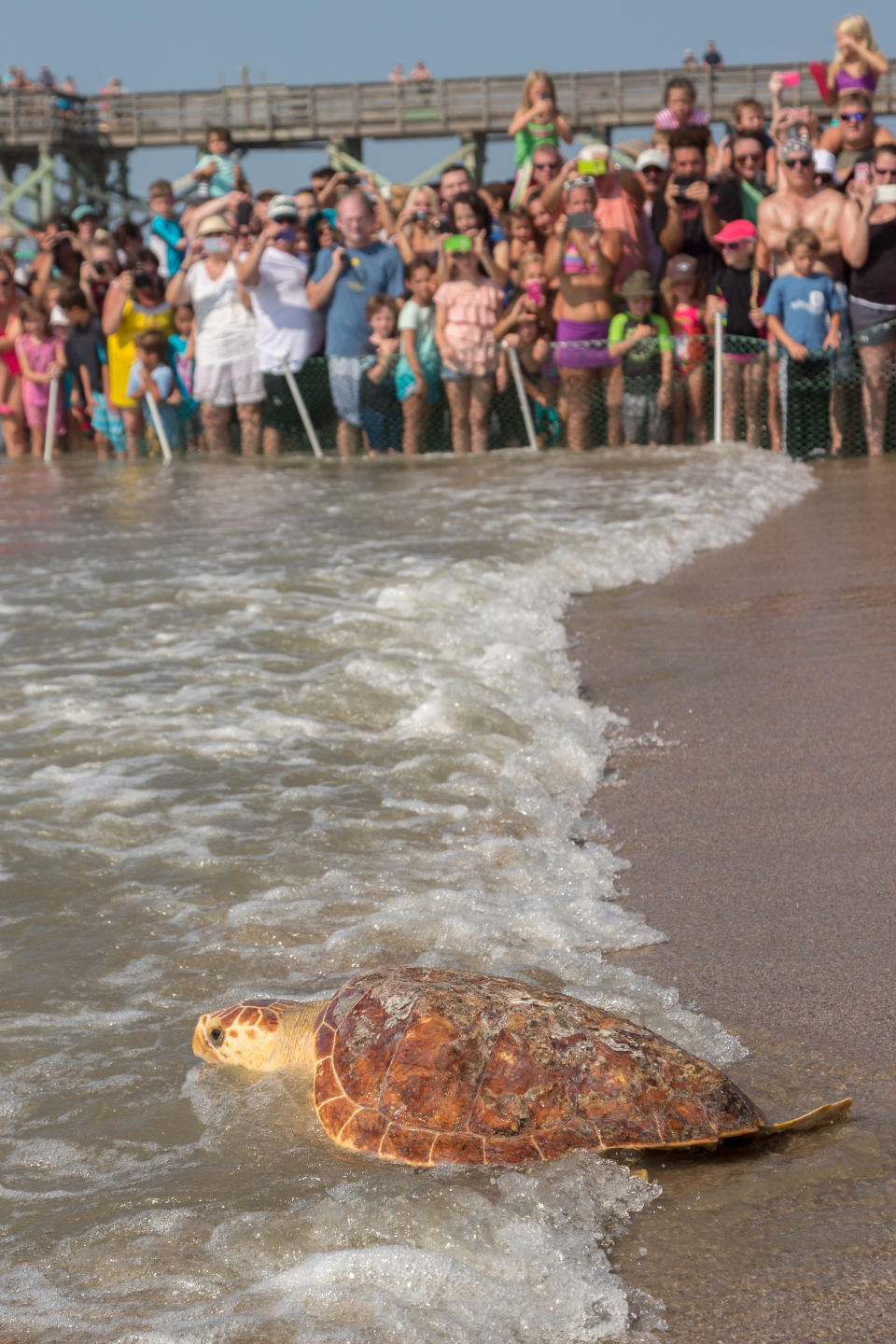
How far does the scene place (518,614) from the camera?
6.69 m

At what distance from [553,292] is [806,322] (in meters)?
2.21

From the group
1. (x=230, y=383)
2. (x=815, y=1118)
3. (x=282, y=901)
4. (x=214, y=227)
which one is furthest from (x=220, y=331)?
(x=815, y=1118)

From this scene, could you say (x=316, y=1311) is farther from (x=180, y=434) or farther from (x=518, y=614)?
(x=180, y=434)

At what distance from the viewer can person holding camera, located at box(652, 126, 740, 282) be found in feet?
38.2

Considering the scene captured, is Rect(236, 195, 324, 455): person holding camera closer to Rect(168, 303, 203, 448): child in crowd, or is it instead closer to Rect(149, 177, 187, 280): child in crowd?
Rect(168, 303, 203, 448): child in crowd

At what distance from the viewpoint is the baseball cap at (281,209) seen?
12609mm

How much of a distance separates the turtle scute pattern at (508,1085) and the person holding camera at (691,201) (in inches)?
399

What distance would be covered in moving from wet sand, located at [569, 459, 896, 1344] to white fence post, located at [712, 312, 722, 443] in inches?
182

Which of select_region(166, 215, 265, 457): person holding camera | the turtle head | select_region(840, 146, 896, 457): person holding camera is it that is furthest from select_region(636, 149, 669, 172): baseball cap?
the turtle head

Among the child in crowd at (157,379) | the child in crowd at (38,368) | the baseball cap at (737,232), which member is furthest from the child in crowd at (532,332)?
the child in crowd at (38,368)

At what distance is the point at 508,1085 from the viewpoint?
2.52 m

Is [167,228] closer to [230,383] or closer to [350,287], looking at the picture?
[230,383]

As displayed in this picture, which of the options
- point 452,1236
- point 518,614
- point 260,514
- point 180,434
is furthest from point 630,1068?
point 180,434

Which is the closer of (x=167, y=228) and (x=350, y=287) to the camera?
(x=350, y=287)
